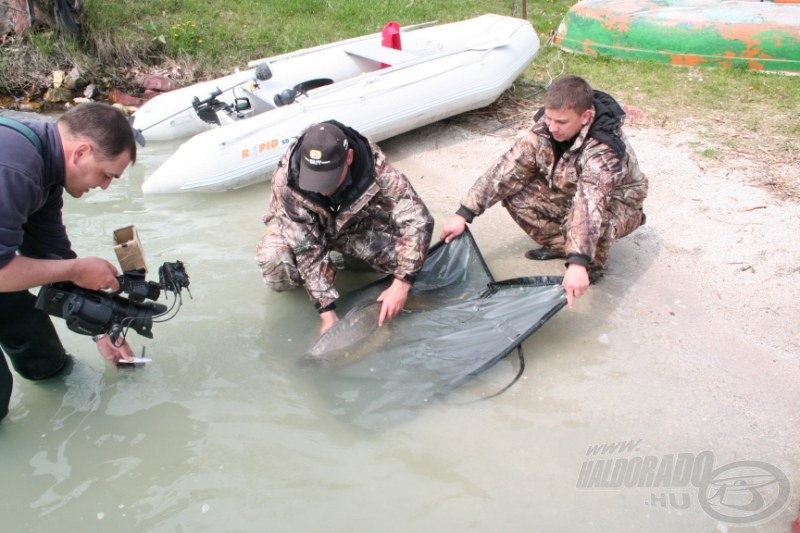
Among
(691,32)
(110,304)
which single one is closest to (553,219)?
(110,304)

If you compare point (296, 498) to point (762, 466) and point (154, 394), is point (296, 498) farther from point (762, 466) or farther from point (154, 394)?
point (762, 466)

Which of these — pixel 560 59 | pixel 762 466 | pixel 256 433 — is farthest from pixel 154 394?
pixel 560 59

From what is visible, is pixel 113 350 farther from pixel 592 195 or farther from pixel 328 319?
pixel 592 195

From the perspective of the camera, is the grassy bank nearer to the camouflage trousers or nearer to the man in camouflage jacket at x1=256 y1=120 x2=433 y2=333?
the camouflage trousers

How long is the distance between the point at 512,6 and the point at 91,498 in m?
8.36

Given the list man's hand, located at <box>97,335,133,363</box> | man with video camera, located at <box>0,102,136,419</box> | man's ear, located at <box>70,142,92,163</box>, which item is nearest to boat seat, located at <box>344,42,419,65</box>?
man's hand, located at <box>97,335,133,363</box>

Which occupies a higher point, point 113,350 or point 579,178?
point 579,178

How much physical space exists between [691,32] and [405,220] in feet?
17.0

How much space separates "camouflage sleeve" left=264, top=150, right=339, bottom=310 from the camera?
3393 millimetres

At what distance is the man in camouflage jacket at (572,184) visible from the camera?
328 cm

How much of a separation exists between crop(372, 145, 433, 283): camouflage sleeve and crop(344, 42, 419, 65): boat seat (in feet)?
8.65

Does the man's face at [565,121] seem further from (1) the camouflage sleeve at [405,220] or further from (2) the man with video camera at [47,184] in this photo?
(2) the man with video camera at [47,184]

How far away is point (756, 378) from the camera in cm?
316

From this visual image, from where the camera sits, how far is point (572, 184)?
12.0 feet
